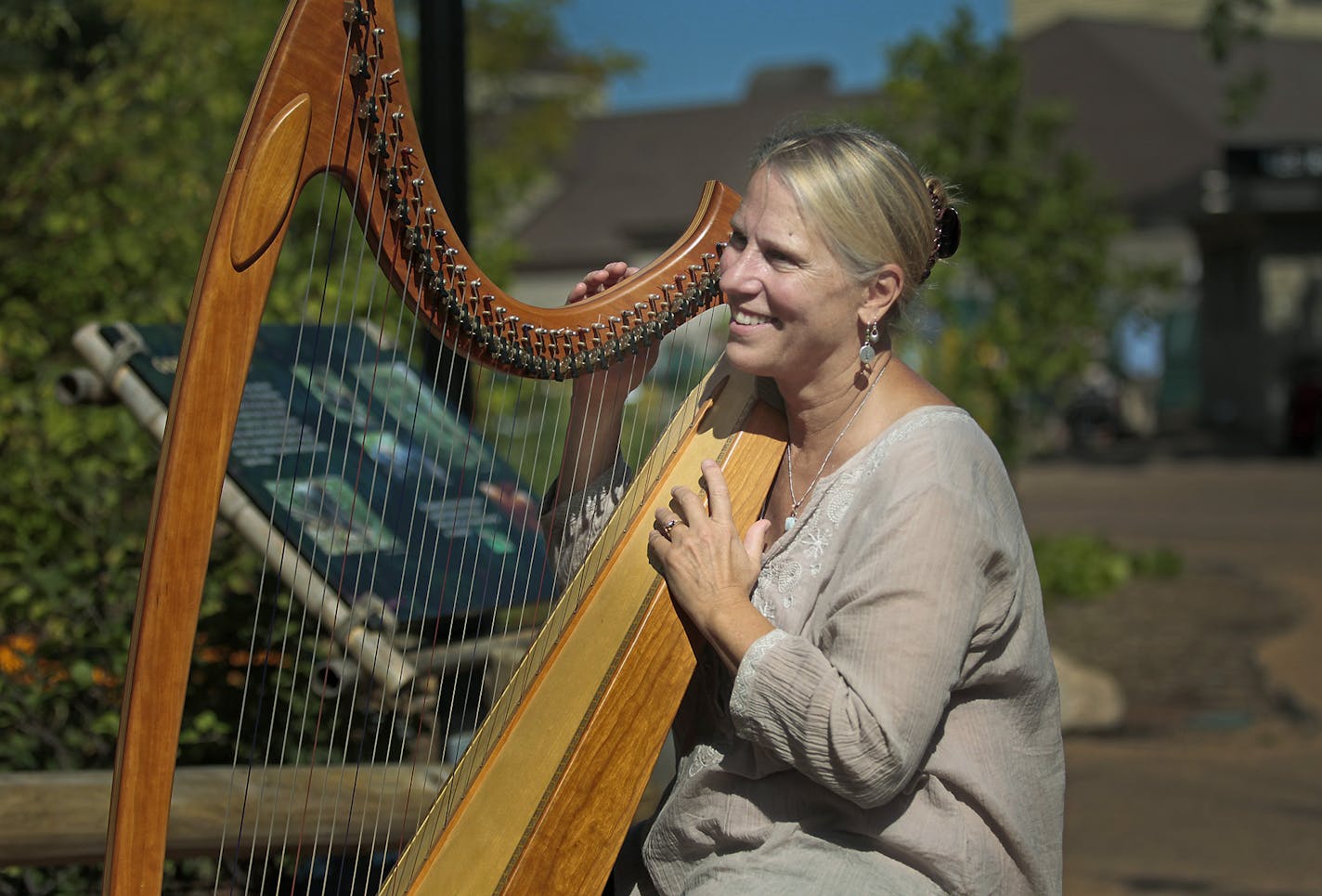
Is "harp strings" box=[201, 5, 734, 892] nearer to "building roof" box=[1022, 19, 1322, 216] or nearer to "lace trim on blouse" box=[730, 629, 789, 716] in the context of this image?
"lace trim on blouse" box=[730, 629, 789, 716]

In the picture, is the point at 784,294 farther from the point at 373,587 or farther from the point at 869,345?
the point at 373,587

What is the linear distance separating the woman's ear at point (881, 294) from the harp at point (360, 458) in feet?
1.08

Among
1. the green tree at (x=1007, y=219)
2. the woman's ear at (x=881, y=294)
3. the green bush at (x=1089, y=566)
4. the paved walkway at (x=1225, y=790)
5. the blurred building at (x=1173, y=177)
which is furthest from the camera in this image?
the blurred building at (x=1173, y=177)

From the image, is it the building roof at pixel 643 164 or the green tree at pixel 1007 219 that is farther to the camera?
the building roof at pixel 643 164

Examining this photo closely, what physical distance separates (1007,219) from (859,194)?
8717 millimetres

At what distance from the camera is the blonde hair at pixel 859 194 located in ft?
7.52

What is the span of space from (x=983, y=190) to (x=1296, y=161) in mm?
8035

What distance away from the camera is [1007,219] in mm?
10695

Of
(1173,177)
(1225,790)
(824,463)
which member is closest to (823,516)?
(824,463)

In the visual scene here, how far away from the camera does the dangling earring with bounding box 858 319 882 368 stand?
240cm

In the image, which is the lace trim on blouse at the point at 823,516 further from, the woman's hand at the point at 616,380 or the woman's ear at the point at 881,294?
the woman's hand at the point at 616,380

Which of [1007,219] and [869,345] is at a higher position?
[869,345]

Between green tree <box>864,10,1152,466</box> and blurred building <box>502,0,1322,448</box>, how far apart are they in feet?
4.17

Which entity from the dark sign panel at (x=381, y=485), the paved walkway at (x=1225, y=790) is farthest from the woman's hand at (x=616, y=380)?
the paved walkway at (x=1225, y=790)
